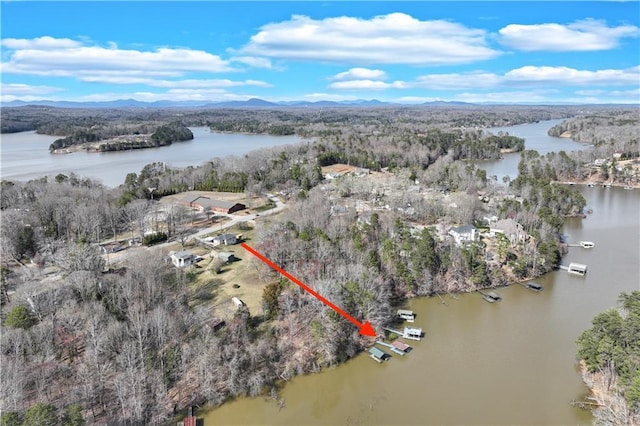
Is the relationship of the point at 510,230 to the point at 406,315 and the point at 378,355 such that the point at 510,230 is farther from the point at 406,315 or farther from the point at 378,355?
the point at 378,355

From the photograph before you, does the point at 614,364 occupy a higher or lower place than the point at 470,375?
higher

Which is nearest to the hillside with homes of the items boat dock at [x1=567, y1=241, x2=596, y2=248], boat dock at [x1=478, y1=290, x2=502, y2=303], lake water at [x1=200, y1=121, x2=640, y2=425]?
boat dock at [x1=478, y1=290, x2=502, y2=303]

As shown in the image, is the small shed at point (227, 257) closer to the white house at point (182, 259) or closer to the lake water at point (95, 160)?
the white house at point (182, 259)

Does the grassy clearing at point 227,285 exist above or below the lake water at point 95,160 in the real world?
below

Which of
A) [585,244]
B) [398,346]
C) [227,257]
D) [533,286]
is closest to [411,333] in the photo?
[398,346]

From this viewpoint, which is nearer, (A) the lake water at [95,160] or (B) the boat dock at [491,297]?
(B) the boat dock at [491,297]

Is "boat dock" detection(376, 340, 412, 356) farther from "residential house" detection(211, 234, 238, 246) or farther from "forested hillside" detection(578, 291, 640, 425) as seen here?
"residential house" detection(211, 234, 238, 246)

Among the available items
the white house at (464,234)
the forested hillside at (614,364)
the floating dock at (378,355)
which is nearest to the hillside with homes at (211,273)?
the white house at (464,234)

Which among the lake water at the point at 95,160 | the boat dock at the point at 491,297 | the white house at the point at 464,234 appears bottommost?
the boat dock at the point at 491,297
